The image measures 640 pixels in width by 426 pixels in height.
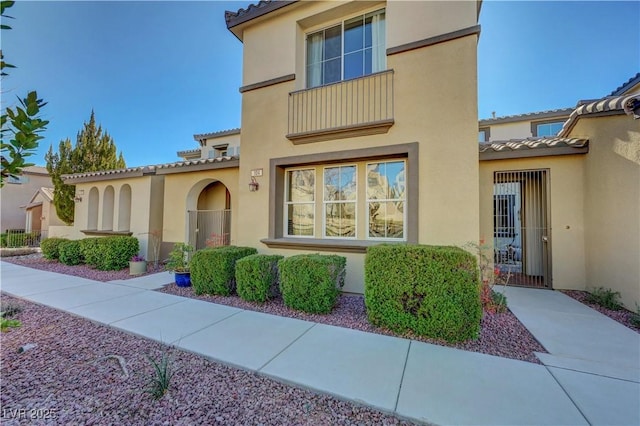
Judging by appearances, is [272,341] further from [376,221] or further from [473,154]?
[473,154]

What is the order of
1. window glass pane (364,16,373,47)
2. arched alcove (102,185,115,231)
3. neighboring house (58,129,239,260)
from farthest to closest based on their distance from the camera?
arched alcove (102,185,115,231) < neighboring house (58,129,239,260) < window glass pane (364,16,373,47)

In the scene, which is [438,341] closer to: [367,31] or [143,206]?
[367,31]

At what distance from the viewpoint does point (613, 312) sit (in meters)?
5.48

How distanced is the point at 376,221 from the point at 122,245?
9682 millimetres

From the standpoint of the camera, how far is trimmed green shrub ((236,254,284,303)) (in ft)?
19.7

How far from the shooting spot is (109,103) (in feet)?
52.4

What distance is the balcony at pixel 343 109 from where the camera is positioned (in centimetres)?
645

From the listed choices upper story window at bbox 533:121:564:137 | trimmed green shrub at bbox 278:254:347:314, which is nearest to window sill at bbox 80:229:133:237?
trimmed green shrub at bbox 278:254:347:314

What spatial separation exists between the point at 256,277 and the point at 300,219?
7.97 feet

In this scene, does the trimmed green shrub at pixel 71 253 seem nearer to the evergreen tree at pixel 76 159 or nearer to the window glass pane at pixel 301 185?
the evergreen tree at pixel 76 159

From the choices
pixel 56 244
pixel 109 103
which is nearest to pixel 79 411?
pixel 56 244

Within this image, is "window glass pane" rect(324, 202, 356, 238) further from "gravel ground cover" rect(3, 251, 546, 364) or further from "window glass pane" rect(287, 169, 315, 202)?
"gravel ground cover" rect(3, 251, 546, 364)

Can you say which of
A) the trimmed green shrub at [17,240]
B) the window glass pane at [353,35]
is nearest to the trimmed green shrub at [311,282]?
the window glass pane at [353,35]

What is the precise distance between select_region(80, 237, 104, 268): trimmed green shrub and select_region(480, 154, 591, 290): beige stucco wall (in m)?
13.5
